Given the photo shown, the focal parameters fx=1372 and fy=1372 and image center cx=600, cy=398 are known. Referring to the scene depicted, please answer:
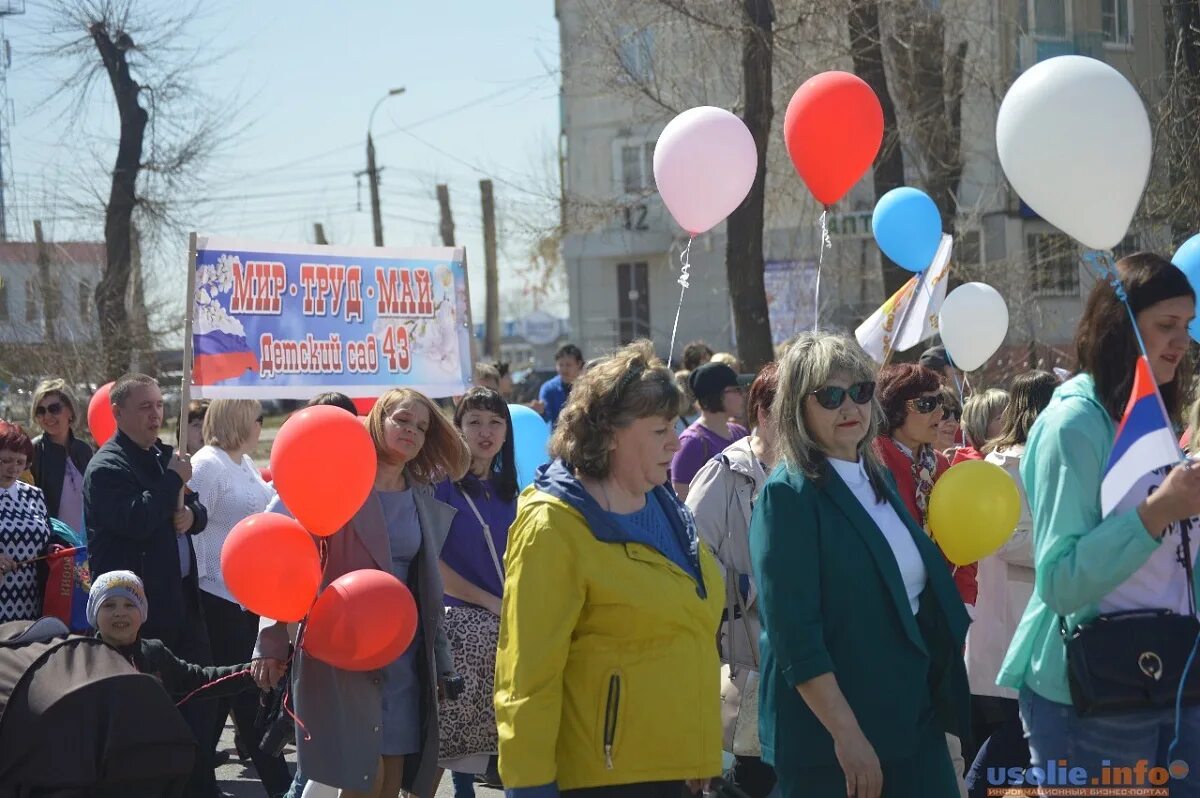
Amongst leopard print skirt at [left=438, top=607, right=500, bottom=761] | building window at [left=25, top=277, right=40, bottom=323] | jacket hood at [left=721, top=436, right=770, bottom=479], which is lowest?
leopard print skirt at [left=438, top=607, right=500, bottom=761]

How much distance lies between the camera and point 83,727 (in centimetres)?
436

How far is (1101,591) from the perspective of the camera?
3361mm

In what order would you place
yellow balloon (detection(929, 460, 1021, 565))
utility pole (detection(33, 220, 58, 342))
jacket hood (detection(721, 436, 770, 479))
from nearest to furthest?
yellow balloon (detection(929, 460, 1021, 565)), jacket hood (detection(721, 436, 770, 479)), utility pole (detection(33, 220, 58, 342))

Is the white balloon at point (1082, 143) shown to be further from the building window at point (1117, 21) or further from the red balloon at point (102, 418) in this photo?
the building window at point (1117, 21)

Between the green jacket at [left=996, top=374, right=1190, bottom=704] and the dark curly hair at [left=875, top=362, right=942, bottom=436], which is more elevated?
the dark curly hair at [left=875, top=362, right=942, bottom=436]

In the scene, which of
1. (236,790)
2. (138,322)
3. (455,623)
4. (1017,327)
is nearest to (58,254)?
(138,322)

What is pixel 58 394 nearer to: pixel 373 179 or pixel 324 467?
pixel 324 467

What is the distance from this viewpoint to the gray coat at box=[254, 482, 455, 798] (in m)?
4.75

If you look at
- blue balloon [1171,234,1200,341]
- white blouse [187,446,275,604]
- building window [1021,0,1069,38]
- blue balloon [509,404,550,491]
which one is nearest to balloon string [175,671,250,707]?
white blouse [187,446,275,604]

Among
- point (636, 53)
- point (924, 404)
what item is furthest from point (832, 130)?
point (636, 53)

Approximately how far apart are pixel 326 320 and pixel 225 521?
136 centimetres

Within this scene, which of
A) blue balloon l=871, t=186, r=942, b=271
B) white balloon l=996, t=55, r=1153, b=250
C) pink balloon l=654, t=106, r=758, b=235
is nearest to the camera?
white balloon l=996, t=55, r=1153, b=250

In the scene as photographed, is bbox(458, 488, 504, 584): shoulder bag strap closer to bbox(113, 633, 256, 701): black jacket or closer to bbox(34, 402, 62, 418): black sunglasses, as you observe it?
bbox(113, 633, 256, 701): black jacket

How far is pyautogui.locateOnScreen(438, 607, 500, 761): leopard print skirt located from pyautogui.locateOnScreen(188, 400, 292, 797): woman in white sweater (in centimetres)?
186
